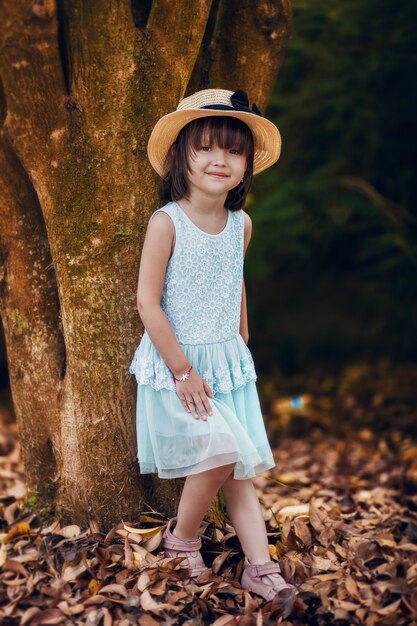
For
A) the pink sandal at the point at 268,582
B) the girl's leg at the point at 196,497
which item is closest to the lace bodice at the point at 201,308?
the girl's leg at the point at 196,497

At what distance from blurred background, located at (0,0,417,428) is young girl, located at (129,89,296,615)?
313 centimetres

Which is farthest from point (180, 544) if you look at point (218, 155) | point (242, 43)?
point (242, 43)

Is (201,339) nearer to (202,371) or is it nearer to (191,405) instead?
→ (202,371)

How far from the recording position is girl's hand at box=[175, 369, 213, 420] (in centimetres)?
262

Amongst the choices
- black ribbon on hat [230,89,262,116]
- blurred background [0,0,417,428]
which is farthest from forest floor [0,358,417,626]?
blurred background [0,0,417,428]

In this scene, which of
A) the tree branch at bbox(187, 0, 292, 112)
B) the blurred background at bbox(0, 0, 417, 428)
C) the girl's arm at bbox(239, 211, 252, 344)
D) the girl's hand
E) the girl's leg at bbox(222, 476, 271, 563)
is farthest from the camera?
the blurred background at bbox(0, 0, 417, 428)

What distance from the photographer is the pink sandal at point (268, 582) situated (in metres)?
2.60

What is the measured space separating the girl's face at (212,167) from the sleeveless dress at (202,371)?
0.14m

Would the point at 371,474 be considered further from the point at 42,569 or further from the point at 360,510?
the point at 42,569

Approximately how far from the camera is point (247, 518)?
2.79 m

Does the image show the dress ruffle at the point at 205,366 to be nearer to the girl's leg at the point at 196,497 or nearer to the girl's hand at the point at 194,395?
the girl's hand at the point at 194,395

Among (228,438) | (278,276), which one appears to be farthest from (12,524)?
(278,276)

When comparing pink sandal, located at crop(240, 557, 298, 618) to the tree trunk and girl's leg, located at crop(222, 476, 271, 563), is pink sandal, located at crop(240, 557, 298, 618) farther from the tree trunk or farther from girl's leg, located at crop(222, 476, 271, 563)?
the tree trunk

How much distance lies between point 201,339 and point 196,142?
0.76m
